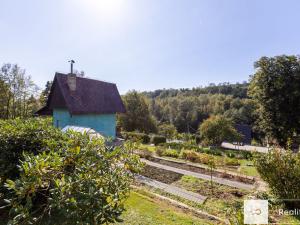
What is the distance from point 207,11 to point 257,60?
13677 millimetres

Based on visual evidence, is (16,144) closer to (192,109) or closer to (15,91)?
(15,91)

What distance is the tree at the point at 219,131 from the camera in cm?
1766

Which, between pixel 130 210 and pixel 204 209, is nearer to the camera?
pixel 130 210

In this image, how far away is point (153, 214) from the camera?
4.77 meters

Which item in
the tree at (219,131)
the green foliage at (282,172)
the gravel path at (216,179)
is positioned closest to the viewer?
the green foliage at (282,172)

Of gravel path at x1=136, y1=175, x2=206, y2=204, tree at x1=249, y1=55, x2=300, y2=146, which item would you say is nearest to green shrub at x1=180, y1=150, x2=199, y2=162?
gravel path at x1=136, y1=175, x2=206, y2=204

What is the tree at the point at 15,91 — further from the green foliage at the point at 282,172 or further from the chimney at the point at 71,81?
the green foliage at the point at 282,172

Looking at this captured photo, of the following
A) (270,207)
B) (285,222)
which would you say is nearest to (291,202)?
(270,207)

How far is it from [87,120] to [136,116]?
63.6 ft

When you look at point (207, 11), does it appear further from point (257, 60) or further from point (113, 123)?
point (257, 60)

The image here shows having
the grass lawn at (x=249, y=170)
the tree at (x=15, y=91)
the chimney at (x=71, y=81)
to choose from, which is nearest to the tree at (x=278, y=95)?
the grass lawn at (x=249, y=170)

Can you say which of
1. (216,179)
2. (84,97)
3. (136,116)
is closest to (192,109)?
(136,116)

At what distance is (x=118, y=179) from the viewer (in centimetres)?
232

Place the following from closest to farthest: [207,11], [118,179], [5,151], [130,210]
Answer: [118,179] → [5,151] → [130,210] → [207,11]
